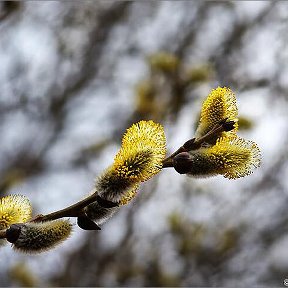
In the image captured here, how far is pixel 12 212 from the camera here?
3.57 ft

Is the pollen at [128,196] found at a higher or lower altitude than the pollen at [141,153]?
lower

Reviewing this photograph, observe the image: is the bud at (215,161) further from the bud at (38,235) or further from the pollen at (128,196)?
the bud at (38,235)

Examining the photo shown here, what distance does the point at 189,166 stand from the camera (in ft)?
3.37

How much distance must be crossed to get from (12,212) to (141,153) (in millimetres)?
274

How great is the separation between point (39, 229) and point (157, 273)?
3.36 metres

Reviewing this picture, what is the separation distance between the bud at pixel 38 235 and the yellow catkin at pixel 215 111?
0.31 meters

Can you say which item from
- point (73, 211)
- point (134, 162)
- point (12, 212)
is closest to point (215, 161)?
point (134, 162)

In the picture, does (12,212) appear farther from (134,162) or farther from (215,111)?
(215,111)

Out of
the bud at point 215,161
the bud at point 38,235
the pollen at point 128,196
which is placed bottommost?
the bud at point 38,235

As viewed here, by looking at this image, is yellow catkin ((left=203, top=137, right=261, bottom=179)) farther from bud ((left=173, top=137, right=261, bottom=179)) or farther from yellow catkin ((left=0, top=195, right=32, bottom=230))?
yellow catkin ((left=0, top=195, right=32, bottom=230))

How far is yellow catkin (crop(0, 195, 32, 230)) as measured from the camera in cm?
109

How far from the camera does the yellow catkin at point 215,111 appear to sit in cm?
110

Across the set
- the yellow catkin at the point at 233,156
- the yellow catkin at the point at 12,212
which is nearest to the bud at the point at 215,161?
the yellow catkin at the point at 233,156

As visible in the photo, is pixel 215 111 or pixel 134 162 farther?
pixel 215 111
